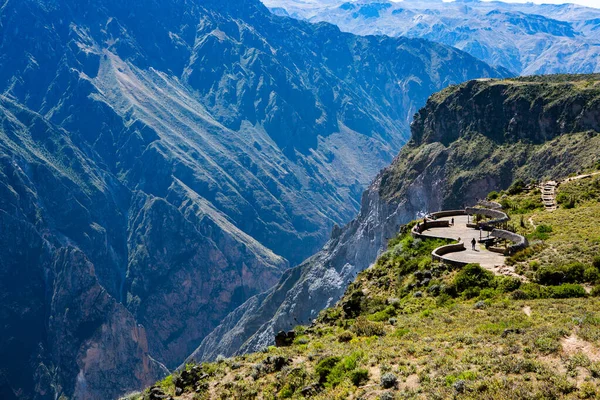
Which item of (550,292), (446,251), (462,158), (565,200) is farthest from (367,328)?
(462,158)

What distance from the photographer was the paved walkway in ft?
123

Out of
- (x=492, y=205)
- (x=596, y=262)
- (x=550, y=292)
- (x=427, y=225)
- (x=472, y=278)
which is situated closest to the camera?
(x=550, y=292)

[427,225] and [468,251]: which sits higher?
[427,225]

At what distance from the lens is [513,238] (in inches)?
1613

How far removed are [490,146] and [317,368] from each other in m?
117

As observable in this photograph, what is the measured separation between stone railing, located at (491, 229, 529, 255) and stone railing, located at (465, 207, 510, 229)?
2758 mm

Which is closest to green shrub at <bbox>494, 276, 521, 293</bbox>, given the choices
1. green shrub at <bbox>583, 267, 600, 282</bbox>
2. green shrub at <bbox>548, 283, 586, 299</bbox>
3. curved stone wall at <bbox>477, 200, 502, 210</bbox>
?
green shrub at <bbox>548, 283, 586, 299</bbox>

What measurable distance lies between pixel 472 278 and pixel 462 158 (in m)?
106

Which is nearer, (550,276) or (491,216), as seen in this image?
(550,276)

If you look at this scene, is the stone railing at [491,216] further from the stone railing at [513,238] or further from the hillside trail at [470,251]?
the stone railing at [513,238]

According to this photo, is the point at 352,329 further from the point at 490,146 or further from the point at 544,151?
the point at 490,146

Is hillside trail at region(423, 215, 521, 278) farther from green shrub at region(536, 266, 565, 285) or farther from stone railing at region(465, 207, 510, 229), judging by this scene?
green shrub at region(536, 266, 565, 285)

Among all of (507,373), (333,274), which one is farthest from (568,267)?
(333,274)

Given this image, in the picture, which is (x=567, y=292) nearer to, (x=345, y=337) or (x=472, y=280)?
(x=472, y=280)
